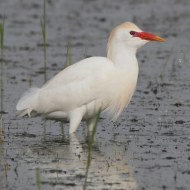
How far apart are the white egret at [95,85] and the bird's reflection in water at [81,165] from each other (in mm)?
377

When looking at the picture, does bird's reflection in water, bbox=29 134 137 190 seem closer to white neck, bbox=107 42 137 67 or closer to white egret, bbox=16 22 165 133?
white egret, bbox=16 22 165 133

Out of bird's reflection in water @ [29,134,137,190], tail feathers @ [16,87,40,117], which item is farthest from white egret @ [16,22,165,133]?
bird's reflection in water @ [29,134,137,190]

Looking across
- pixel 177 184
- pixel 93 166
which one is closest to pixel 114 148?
pixel 93 166

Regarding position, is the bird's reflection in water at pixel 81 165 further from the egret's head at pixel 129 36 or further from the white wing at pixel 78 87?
the egret's head at pixel 129 36

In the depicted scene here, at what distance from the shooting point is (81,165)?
9.77 meters

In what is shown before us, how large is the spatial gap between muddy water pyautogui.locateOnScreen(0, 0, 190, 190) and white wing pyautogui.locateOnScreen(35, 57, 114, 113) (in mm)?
458

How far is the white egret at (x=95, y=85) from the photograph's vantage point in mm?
10962

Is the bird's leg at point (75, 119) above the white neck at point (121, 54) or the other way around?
the other way around

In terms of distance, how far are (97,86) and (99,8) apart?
12735 mm

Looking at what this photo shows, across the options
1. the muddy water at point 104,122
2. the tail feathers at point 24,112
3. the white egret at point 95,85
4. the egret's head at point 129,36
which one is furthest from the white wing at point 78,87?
the muddy water at point 104,122

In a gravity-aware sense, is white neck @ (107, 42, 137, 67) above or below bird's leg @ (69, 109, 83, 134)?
above

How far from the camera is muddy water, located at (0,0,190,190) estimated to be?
30.2 feet

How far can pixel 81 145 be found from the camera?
10984 millimetres

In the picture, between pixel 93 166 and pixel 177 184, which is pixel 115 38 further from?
pixel 177 184
